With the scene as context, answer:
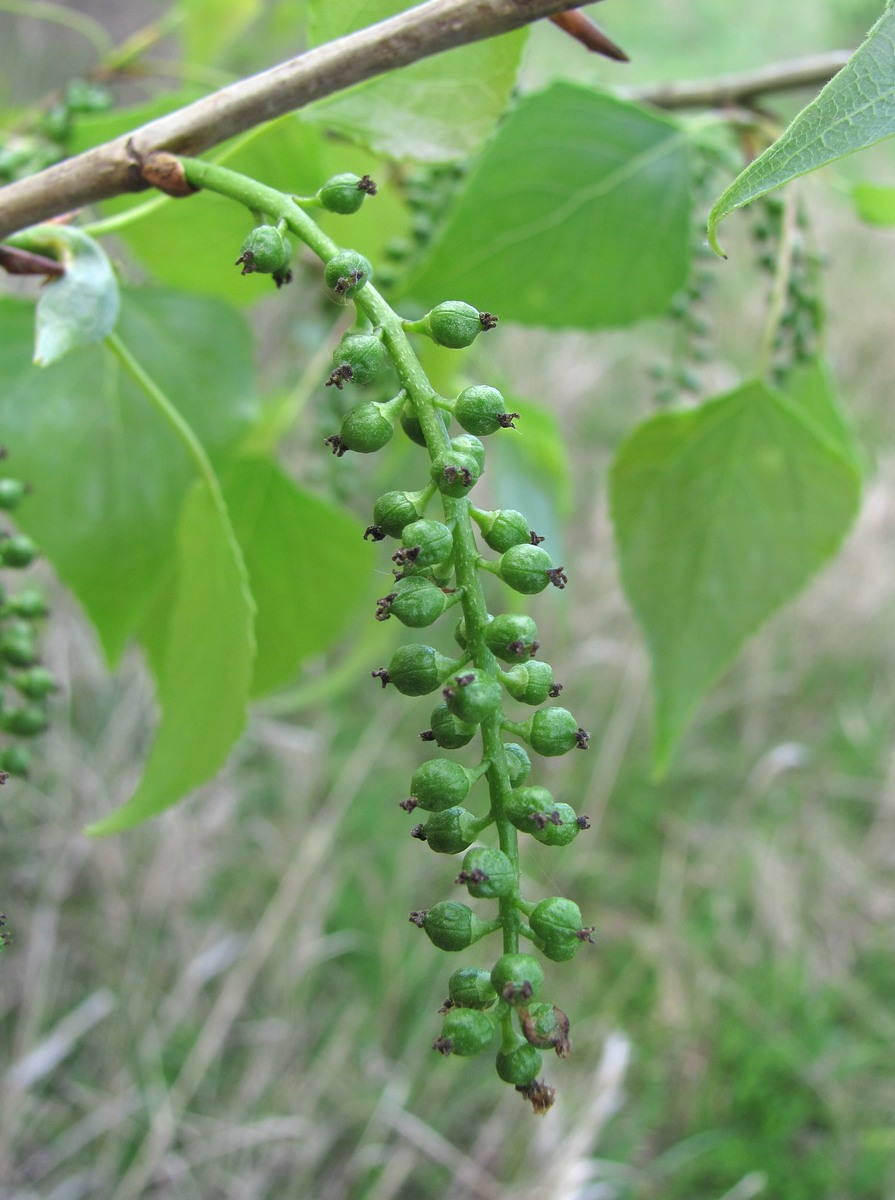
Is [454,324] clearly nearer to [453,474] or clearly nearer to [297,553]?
[453,474]

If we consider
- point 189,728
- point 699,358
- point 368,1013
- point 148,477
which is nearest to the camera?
point 189,728

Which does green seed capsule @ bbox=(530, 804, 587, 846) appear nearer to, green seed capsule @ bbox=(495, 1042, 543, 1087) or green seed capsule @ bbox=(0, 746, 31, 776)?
green seed capsule @ bbox=(495, 1042, 543, 1087)

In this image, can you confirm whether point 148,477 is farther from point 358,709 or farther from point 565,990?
point 358,709

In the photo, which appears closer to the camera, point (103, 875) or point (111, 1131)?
point (111, 1131)

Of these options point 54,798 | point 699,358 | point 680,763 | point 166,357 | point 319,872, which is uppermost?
point 166,357

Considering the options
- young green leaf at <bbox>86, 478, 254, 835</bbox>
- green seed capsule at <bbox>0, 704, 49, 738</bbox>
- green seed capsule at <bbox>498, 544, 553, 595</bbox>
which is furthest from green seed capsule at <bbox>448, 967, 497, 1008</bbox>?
green seed capsule at <bbox>0, 704, 49, 738</bbox>

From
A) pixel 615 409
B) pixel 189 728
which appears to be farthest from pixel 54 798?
pixel 615 409
